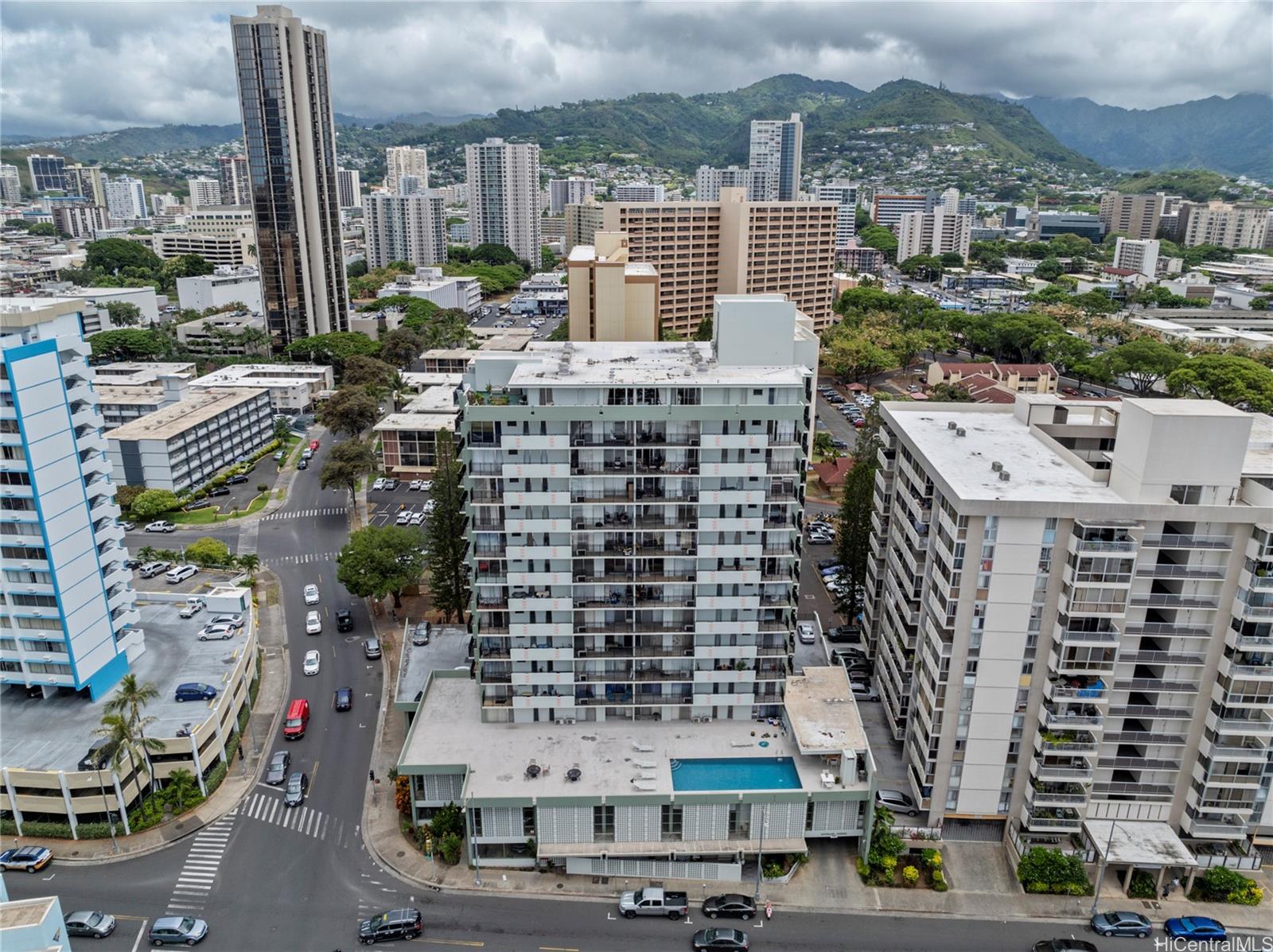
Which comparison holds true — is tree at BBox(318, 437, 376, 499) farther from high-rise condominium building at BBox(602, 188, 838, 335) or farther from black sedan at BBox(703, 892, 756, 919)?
high-rise condominium building at BBox(602, 188, 838, 335)

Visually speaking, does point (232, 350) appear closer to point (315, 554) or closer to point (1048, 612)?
point (315, 554)

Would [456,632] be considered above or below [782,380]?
below

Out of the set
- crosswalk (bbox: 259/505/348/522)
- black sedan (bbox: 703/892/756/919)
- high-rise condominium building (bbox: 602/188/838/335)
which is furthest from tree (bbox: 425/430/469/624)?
high-rise condominium building (bbox: 602/188/838/335)

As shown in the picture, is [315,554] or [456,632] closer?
[456,632]

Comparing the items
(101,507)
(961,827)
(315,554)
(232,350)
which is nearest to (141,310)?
(232,350)

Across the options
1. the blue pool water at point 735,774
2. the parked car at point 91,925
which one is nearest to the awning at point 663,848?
the blue pool water at point 735,774

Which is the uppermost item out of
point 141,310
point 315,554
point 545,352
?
point 545,352

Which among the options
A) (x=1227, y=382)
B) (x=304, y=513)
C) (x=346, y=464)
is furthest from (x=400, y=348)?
(x=1227, y=382)

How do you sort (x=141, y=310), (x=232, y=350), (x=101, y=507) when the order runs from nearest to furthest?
Answer: (x=101, y=507), (x=232, y=350), (x=141, y=310)

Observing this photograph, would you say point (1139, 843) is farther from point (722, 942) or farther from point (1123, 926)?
point (722, 942)
